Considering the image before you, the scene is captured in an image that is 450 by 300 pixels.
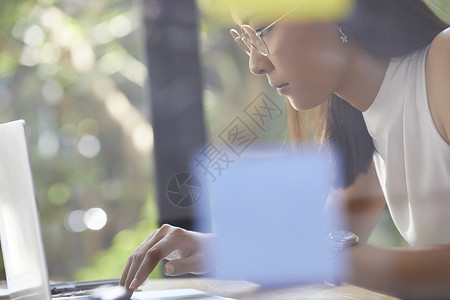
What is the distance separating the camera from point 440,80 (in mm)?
1045

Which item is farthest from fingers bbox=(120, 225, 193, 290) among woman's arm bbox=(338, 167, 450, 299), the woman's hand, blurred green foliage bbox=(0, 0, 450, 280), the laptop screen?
blurred green foliage bbox=(0, 0, 450, 280)

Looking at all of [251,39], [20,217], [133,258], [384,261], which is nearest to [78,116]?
[133,258]

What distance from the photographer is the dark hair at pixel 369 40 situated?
1.07 metres

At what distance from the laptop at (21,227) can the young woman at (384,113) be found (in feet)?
1.09

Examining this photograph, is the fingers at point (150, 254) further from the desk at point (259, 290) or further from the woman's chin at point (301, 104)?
the woman's chin at point (301, 104)

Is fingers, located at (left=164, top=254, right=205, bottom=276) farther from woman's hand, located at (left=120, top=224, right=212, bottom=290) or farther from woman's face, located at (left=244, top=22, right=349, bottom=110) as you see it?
woman's face, located at (left=244, top=22, right=349, bottom=110)

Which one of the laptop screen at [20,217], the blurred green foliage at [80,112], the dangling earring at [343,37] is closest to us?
the laptop screen at [20,217]

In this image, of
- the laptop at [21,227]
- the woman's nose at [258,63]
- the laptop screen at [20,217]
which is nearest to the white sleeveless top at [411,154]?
the woman's nose at [258,63]

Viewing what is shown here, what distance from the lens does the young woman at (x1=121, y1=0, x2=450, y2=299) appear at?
41.9 inches

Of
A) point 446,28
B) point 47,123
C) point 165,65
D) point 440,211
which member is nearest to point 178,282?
point 165,65

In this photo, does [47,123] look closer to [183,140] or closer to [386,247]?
[183,140]

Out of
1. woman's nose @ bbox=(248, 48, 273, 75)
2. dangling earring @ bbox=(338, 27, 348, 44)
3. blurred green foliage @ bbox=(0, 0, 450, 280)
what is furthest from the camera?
blurred green foliage @ bbox=(0, 0, 450, 280)

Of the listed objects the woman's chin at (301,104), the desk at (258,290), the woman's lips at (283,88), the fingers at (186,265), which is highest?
the woman's lips at (283,88)

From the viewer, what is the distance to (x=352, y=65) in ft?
3.72
